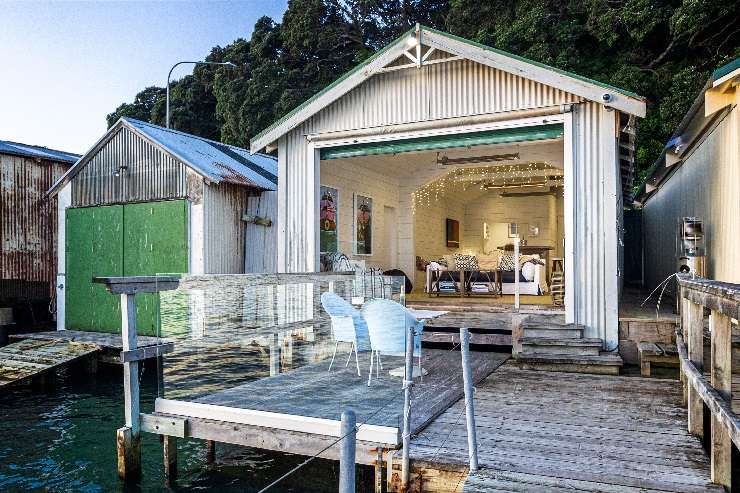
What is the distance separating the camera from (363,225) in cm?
1217

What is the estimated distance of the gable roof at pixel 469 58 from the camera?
23.4 feet

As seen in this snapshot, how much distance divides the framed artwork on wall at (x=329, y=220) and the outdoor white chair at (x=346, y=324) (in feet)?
13.7

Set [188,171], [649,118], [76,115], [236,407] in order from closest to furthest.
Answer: [236,407] < [188,171] < [649,118] < [76,115]

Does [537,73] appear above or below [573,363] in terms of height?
above

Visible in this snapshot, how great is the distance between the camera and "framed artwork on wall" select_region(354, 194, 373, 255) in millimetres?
11930

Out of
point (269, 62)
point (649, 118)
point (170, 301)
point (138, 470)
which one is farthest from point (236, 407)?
point (269, 62)

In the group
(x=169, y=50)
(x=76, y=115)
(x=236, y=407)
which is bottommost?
(x=236, y=407)

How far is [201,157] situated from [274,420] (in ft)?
28.1

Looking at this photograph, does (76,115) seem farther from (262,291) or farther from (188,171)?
(262,291)

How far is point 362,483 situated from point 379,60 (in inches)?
229

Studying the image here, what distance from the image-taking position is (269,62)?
2469 centimetres

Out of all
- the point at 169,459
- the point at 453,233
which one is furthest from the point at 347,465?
the point at 453,233

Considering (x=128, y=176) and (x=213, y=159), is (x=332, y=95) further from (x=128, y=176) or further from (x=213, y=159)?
(x=128, y=176)

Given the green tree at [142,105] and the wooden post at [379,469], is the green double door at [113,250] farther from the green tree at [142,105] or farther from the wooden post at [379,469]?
the green tree at [142,105]
